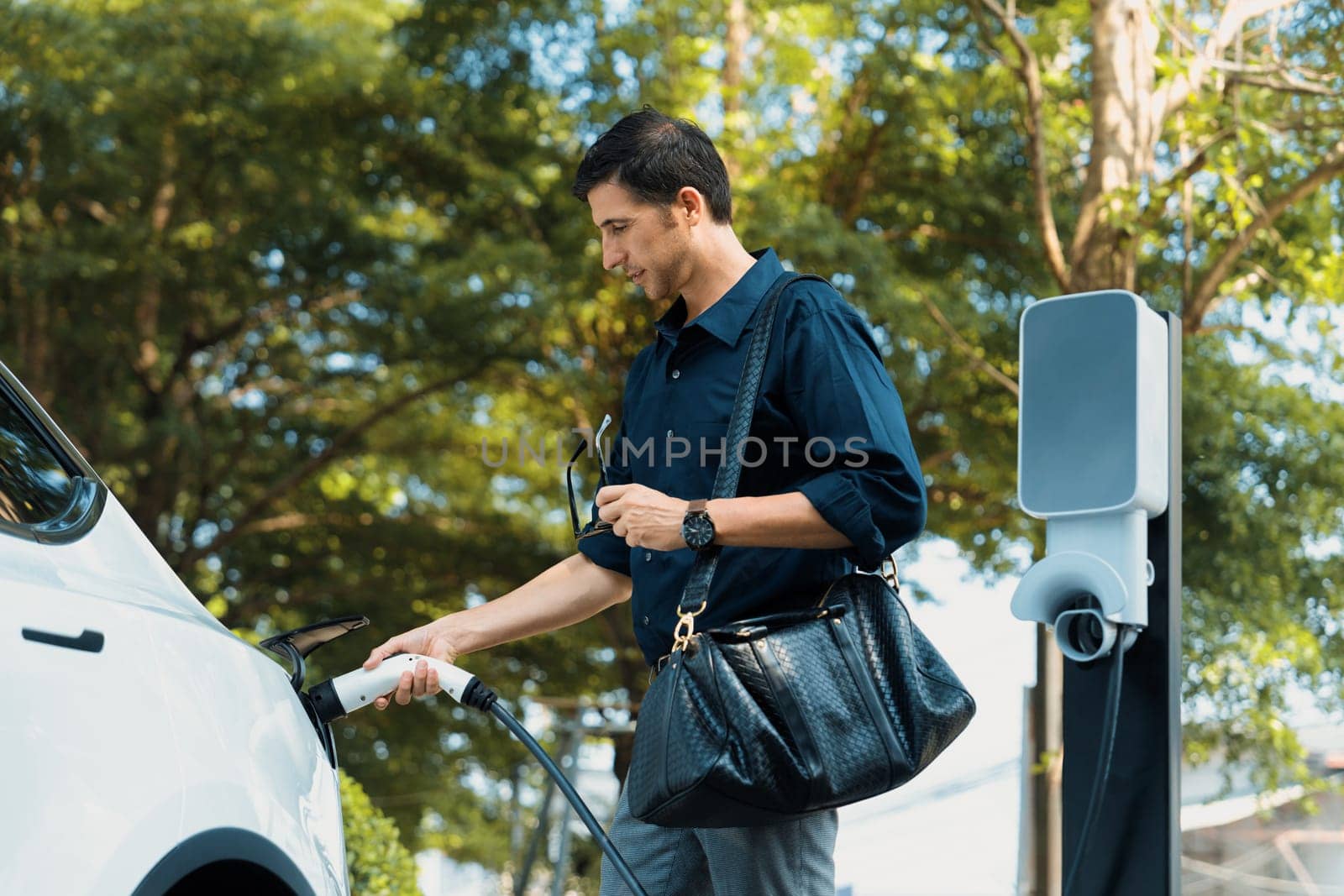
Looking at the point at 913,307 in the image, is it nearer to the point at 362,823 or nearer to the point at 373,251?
the point at 373,251

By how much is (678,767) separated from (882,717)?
29cm

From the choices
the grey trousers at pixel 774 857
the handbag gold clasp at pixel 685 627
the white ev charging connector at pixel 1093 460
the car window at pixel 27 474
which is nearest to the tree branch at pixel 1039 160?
the white ev charging connector at pixel 1093 460

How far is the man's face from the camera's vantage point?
228 centimetres

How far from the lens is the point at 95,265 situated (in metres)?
11.0

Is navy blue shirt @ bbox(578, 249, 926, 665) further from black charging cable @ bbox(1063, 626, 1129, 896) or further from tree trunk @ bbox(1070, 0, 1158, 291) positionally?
tree trunk @ bbox(1070, 0, 1158, 291)

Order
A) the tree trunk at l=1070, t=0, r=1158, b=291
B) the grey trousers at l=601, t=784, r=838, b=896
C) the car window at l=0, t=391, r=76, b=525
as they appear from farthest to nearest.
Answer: the tree trunk at l=1070, t=0, r=1158, b=291 < the grey trousers at l=601, t=784, r=838, b=896 < the car window at l=0, t=391, r=76, b=525

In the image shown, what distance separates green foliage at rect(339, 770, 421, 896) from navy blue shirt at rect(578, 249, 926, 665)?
3291 millimetres

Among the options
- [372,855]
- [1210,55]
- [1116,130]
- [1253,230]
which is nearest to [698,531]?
[372,855]

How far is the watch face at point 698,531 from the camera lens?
200cm

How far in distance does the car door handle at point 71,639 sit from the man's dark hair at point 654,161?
3.50ft

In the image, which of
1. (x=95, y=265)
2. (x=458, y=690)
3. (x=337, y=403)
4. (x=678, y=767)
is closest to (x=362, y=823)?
(x=458, y=690)

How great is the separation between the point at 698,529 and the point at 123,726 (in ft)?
2.56

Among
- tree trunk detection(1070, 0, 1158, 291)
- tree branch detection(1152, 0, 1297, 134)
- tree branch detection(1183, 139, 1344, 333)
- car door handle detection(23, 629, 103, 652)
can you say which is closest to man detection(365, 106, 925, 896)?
car door handle detection(23, 629, 103, 652)

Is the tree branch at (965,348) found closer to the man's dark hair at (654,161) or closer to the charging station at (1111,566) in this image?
the charging station at (1111,566)
